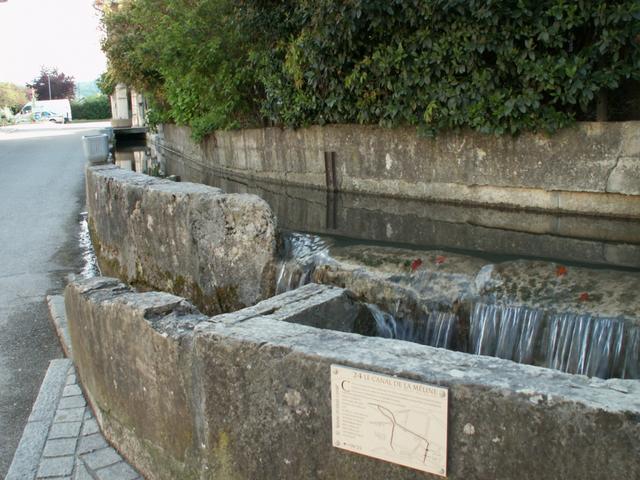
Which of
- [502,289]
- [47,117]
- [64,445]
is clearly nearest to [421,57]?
[502,289]

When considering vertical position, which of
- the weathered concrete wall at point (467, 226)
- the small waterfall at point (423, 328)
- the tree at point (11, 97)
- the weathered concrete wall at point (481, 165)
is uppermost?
the tree at point (11, 97)

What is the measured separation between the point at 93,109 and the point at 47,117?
20.4 feet

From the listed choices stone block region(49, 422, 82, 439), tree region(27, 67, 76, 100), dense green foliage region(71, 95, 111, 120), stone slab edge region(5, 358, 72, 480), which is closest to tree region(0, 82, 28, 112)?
tree region(27, 67, 76, 100)

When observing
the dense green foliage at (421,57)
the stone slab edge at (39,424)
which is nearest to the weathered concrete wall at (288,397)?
the stone slab edge at (39,424)

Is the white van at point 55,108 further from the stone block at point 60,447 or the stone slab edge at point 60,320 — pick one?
the stone block at point 60,447

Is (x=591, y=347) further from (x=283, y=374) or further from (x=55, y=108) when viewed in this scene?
(x=55, y=108)

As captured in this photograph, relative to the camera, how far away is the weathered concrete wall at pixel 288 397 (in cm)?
197

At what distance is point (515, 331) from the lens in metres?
3.93

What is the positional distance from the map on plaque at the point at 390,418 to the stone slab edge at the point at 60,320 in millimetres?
3120

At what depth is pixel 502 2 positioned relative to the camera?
7871 mm

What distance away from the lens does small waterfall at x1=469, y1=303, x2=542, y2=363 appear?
3.85 meters

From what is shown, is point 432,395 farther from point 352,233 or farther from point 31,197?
point 31,197

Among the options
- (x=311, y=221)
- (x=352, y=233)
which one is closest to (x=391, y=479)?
(x=352, y=233)

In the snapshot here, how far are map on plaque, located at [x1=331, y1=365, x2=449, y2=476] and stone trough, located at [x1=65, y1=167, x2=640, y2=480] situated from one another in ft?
0.07
